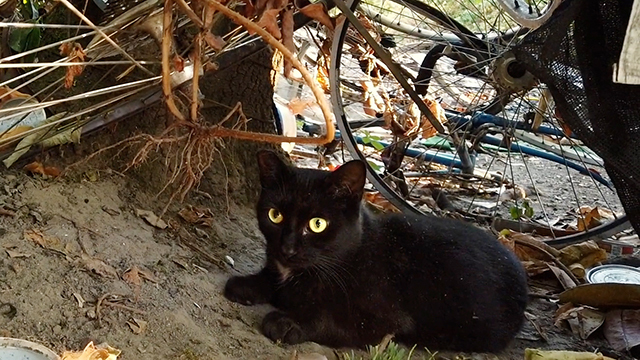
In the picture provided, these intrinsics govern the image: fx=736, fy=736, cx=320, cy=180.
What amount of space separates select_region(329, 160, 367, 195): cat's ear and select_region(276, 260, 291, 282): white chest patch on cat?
28cm

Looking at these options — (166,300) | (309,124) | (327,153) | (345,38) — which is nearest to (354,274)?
(166,300)

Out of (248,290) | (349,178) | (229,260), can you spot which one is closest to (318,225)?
(349,178)

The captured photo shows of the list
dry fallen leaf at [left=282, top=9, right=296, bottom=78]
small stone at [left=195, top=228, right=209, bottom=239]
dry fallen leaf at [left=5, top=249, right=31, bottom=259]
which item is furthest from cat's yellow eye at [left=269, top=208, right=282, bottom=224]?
dry fallen leaf at [left=5, top=249, right=31, bottom=259]

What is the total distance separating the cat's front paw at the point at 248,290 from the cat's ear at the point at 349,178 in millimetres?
378

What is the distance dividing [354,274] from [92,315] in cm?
77

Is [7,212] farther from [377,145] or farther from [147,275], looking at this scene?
[377,145]

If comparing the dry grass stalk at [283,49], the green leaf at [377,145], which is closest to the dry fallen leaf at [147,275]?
the dry grass stalk at [283,49]

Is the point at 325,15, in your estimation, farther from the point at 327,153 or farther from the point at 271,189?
the point at 327,153

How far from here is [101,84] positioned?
2.28m

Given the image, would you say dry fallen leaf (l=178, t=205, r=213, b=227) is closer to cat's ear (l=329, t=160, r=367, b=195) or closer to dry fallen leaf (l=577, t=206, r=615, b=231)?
cat's ear (l=329, t=160, r=367, b=195)

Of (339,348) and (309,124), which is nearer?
(339,348)

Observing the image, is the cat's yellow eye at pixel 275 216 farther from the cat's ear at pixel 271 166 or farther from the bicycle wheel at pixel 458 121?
the bicycle wheel at pixel 458 121

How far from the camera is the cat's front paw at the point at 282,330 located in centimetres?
206

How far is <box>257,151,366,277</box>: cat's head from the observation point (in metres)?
2.12
